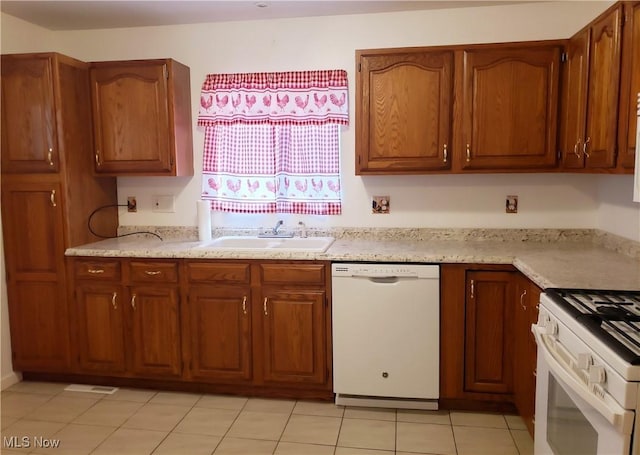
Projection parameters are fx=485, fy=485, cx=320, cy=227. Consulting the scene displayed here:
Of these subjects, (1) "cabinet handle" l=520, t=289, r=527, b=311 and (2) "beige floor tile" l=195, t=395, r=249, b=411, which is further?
(2) "beige floor tile" l=195, t=395, r=249, b=411

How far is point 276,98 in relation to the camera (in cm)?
317

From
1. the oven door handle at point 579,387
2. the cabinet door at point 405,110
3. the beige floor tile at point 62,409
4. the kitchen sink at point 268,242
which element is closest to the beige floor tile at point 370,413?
the kitchen sink at point 268,242

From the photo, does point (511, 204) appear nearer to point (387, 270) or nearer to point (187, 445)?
point (387, 270)

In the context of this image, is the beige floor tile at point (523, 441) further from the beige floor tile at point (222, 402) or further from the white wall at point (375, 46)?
the beige floor tile at point (222, 402)

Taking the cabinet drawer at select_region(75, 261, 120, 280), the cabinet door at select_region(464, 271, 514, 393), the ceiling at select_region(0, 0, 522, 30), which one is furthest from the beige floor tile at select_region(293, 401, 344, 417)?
the ceiling at select_region(0, 0, 522, 30)

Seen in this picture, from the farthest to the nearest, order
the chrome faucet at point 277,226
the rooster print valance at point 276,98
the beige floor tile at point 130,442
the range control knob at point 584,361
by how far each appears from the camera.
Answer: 1. the chrome faucet at point 277,226
2. the rooster print valance at point 276,98
3. the beige floor tile at point 130,442
4. the range control knob at point 584,361

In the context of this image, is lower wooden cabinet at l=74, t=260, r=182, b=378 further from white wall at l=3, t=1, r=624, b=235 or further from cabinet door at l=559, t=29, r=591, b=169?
cabinet door at l=559, t=29, r=591, b=169

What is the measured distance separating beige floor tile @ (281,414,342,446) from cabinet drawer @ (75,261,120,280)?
4.44ft

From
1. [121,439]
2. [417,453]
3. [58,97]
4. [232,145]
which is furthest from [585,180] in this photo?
[58,97]

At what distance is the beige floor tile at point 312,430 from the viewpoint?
2432 millimetres

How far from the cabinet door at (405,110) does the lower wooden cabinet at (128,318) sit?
1.41 m

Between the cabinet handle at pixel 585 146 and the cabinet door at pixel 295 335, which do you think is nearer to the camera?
the cabinet handle at pixel 585 146

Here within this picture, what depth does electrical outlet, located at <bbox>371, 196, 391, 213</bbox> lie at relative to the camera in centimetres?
318

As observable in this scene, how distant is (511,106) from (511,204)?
2.12 feet
